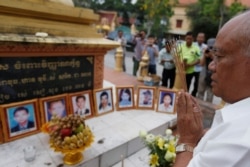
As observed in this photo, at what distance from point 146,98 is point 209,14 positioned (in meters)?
18.2

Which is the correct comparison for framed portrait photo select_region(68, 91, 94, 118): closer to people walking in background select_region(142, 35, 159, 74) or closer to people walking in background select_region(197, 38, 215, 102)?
people walking in background select_region(197, 38, 215, 102)

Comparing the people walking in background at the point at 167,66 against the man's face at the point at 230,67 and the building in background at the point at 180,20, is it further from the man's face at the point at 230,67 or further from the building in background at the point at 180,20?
the building in background at the point at 180,20

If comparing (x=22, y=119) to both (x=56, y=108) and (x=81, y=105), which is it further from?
(x=81, y=105)

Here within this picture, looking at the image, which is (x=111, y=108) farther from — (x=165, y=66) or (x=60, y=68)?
(x=165, y=66)

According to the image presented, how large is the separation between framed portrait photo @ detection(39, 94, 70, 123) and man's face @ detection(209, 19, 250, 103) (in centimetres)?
191

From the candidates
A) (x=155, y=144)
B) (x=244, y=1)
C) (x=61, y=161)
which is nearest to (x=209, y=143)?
(x=155, y=144)

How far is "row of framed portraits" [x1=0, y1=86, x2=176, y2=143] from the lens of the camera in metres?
2.12

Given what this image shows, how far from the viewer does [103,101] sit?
290 centimetres

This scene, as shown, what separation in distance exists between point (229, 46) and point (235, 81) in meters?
0.14

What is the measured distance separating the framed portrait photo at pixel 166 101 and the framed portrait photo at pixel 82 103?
1042 millimetres

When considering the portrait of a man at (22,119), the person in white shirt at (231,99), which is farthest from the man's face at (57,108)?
the person in white shirt at (231,99)

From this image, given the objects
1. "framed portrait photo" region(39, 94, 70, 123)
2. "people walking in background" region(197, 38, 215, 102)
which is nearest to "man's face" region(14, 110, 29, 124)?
"framed portrait photo" region(39, 94, 70, 123)

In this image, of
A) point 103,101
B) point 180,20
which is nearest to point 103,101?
point 103,101

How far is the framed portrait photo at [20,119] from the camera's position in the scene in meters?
2.07
